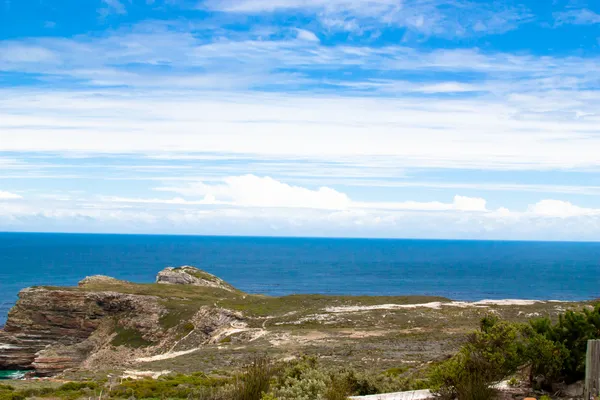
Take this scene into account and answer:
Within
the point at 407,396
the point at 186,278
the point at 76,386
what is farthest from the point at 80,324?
the point at 407,396

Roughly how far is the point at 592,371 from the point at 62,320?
63.2 meters

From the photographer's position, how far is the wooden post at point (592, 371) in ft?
42.2

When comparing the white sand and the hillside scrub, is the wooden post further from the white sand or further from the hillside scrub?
the white sand

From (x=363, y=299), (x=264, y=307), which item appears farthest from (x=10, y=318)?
(x=363, y=299)

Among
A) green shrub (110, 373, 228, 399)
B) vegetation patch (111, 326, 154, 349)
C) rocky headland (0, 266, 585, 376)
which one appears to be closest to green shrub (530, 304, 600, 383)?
green shrub (110, 373, 228, 399)

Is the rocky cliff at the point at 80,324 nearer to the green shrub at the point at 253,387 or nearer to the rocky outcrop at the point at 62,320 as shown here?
the rocky outcrop at the point at 62,320

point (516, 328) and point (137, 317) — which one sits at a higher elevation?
point (516, 328)

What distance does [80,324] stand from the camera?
65312 millimetres

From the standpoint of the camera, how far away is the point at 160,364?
129 feet

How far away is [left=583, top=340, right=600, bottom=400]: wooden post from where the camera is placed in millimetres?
12867

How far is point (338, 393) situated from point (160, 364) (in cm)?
2898

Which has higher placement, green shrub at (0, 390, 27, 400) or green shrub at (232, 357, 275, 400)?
green shrub at (232, 357, 275, 400)

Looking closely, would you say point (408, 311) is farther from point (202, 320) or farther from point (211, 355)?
point (211, 355)

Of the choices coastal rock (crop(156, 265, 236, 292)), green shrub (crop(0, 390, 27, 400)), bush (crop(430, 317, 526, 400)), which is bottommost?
coastal rock (crop(156, 265, 236, 292))
